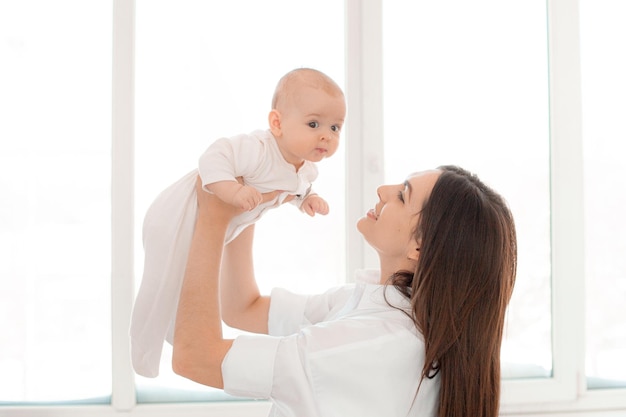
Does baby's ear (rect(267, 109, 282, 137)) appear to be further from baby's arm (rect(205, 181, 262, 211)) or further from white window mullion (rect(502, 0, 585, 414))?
white window mullion (rect(502, 0, 585, 414))

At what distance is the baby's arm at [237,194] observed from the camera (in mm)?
1314

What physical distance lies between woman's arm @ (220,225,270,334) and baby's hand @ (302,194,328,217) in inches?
5.9

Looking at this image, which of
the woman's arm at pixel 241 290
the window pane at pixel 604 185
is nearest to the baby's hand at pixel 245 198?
the woman's arm at pixel 241 290

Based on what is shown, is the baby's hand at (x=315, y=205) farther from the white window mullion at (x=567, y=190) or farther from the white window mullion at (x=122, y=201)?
the white window mullion at (x=567, y=190)

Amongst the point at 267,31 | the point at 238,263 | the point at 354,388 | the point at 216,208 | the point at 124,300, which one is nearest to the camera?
the point at 354,388

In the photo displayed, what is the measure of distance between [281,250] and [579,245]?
1.07 metres

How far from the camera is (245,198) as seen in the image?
132 centimetres

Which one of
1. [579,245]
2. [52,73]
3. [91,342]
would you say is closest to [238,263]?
[91,342]

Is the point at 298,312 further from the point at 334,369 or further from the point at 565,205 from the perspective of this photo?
the point at 565,205

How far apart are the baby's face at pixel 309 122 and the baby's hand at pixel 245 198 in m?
0.18

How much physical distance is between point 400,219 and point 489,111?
1.21 metres

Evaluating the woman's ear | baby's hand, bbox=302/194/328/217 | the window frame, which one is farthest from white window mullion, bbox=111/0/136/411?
the woman's ear

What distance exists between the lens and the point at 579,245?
240 cm

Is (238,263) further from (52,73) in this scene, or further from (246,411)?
(52,73)
